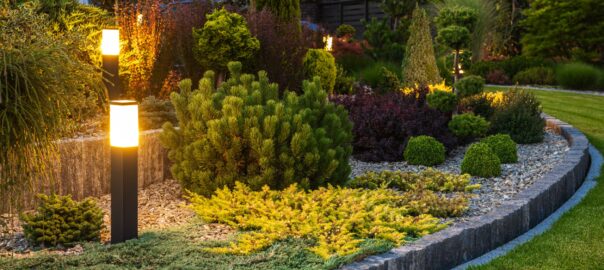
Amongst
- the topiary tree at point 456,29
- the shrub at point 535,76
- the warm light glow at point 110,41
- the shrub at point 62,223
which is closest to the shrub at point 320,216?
the shrub at point 62,223

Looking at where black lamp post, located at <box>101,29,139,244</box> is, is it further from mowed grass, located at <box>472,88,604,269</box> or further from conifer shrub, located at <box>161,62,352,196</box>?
mowed grass, located at <box>472,88,604,269</box>

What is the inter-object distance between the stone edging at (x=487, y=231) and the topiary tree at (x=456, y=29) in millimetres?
5475

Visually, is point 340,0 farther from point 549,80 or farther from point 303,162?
point 303,162

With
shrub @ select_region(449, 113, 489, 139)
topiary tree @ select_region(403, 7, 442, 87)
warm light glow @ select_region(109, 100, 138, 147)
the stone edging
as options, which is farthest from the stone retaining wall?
topiary tree @ select_region(403, 7, 442, 87)

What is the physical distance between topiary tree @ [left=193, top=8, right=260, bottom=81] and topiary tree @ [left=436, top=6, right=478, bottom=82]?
399 centimetres

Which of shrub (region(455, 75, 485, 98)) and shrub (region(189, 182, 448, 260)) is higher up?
shrub (region(455, 75, 485, 98))

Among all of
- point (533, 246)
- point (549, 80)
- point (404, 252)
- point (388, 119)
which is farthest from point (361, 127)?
point (549, 80)

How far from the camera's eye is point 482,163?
8180 millimetres

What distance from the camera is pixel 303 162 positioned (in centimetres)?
669

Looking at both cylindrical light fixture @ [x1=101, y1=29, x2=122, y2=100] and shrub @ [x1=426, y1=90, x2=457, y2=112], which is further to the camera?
shrub @ [x1=426, y1=90, x2=457, y2=112]

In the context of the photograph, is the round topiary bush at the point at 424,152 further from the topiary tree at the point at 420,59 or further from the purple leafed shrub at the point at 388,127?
the topiary tree at the point at 420,59

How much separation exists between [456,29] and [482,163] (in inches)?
231

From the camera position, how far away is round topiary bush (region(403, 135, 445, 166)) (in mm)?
8938

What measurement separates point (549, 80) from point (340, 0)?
12.0 metres
